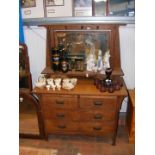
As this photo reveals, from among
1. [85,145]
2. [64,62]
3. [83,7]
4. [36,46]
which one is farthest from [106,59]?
[85,145]

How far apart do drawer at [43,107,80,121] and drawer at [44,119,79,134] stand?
49 mm

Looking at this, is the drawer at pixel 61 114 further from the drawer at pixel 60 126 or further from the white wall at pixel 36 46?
the white wall at pixel 36 46

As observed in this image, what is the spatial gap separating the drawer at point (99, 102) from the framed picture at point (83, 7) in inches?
33.4

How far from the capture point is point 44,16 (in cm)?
236

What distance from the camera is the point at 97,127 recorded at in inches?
89.2

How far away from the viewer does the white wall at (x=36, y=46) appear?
248 cm

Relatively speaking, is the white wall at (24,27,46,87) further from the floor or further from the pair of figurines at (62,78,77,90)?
the floor

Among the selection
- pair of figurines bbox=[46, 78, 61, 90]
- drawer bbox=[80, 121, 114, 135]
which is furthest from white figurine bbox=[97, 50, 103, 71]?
drawer bbox=[80, 121, 114, 135]

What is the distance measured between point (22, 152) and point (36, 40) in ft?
3.94

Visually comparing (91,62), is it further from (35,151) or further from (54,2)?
(35,151)

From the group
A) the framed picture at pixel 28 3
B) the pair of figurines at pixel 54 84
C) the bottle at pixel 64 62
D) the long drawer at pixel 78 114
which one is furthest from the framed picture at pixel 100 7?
the long drawer at pixel 78 114

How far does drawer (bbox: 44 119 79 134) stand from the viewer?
7.50 feet
